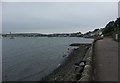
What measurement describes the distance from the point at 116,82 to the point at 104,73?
7.72 ft

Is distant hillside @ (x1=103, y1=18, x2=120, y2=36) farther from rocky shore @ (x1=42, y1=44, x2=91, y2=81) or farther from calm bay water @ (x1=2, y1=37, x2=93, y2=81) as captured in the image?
rocky shore @ (x1=42, y1=44, x2=91, y2=81)

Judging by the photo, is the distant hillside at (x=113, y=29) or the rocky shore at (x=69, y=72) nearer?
the rocky shore at (x=69, y=72)

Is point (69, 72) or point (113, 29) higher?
point (113, 29)

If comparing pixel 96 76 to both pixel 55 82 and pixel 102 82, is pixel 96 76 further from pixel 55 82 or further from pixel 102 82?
pixel 55 82

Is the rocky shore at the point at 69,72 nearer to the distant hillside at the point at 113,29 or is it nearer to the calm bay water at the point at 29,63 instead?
the calm bay water at the point at 29,63

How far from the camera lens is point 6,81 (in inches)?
779

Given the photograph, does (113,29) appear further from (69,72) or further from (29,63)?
(69,72)

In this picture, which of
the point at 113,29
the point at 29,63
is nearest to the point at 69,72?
the point at 29,63

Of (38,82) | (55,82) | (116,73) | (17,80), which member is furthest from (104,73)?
(17,80)

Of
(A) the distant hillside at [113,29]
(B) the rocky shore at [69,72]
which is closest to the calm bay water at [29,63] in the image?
(B) the rocky shore at [69,72]

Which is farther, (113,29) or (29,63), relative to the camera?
(113,29)

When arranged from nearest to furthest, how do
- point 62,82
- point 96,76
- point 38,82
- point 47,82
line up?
point 96,76 → point 62,82 → point 47,82 → point 38,82

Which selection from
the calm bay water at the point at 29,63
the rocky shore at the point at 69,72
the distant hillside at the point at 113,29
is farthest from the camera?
the distant hillside at the point at 113,29

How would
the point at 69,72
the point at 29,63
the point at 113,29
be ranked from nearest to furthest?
the point at 69,72
the point at 29,63
the point at 113,29
